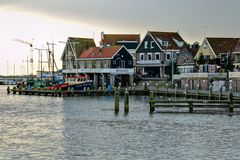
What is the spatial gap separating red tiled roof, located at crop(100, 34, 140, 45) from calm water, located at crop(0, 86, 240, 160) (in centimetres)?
9270

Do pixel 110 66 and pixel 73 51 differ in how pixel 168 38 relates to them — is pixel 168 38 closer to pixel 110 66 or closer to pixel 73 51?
pixel 110 66

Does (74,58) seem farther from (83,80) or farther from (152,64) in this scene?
(83,80)

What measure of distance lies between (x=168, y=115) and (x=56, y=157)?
27699 mm

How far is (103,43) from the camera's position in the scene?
490 ft

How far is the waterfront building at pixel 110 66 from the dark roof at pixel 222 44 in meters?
21.2

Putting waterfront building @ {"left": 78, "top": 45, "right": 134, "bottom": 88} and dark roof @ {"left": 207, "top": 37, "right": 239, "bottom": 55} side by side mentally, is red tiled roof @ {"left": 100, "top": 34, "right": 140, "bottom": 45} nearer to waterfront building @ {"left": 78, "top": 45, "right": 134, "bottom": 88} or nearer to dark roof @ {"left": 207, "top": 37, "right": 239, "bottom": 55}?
waterfront building @ {"left": 78, "top": 45, "right": 134, "bottom": 88}

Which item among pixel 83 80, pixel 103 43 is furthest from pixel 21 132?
pixel 103 43

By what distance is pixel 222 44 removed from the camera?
118688mm

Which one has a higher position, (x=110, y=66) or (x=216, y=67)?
(x=110, y=66)

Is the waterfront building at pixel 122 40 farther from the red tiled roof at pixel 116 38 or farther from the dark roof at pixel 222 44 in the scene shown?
the dark roof at pixel 222 44

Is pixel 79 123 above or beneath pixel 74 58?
beneath

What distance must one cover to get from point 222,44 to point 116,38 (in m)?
40.7

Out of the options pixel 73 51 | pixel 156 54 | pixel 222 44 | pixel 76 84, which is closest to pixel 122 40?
pixel 73 51

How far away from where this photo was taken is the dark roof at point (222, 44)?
11619 centimetres
